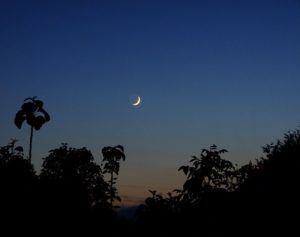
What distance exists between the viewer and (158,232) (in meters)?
39.2

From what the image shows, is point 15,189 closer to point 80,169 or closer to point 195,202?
point 195,202

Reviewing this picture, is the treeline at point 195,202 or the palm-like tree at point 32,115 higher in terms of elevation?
the palm-like tree at point 32,115

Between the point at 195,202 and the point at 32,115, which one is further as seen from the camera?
the point at 32,115

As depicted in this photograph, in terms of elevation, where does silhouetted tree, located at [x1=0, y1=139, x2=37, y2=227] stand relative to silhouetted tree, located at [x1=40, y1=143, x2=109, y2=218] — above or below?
below

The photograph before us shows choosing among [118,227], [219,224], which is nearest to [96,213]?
[118,227]

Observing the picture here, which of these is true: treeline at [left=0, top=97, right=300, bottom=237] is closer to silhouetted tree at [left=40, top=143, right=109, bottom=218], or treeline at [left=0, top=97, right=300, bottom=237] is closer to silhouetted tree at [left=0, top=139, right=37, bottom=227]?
silhouetted tree at [left=0, top=139, right=37, bottom=227]

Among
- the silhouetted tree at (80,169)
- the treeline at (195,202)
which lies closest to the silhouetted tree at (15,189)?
the treeline at (195,202)

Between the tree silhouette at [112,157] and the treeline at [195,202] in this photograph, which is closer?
the treeline at [195,202]

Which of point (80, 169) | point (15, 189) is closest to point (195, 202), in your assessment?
point (15, 189)

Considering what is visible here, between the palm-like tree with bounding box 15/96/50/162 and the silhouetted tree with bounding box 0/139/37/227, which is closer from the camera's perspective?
the silhouetted tree with bounding box 0/139/37/227

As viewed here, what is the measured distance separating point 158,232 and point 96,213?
15875mm

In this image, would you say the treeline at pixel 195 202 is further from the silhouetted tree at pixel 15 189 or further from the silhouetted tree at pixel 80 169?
the silhouetted tree at pixel 80 169

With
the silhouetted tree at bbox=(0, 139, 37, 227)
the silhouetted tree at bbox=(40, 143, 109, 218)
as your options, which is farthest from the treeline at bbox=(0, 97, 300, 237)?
the silhouetted tree at bbox=(40, 143, 109, 218)

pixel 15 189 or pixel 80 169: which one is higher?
pixel 80 169
